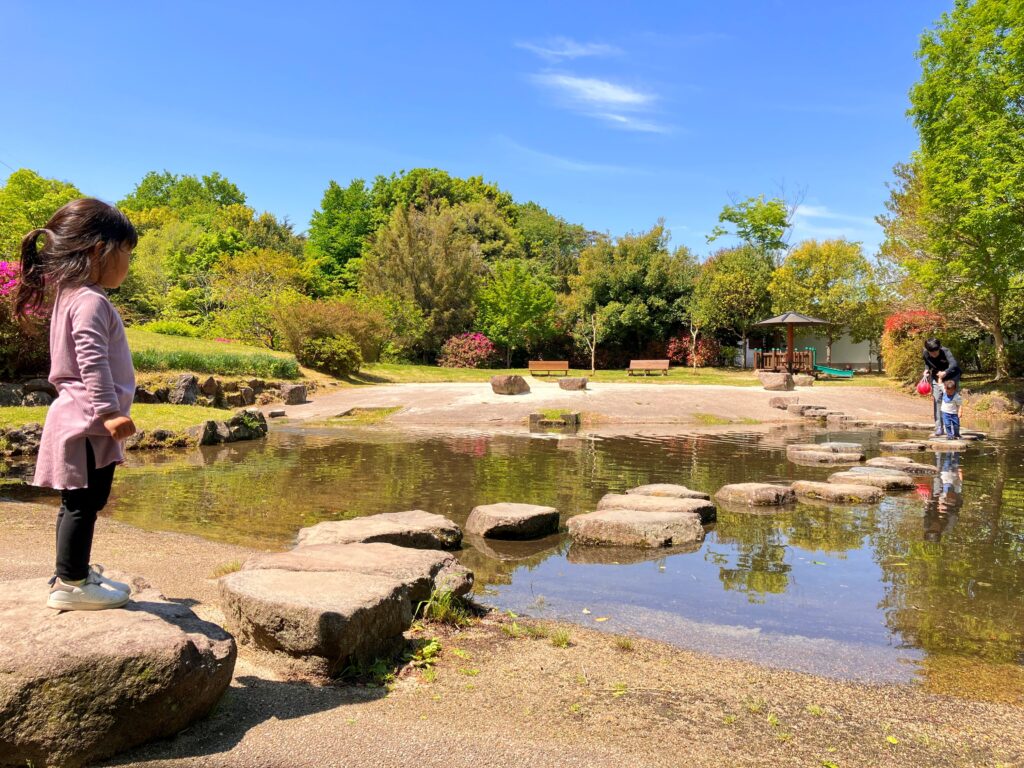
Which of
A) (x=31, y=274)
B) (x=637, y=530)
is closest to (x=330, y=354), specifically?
(x=637, y=530)

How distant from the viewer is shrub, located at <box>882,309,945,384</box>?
25.3 m

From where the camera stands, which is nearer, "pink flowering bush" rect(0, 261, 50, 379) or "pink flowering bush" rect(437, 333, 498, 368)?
Result: "pink flowering bush" rect(0, 261, 50, 379)

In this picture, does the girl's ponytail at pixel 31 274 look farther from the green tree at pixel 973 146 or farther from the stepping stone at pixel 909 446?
the green tree at pixel 973 146

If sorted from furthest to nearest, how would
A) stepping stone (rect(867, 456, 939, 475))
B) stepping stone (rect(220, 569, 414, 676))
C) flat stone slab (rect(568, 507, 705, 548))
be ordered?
stepping stone (rect(867, 456, 939, 475)), flat stone slab (rect(568, 507, 705, 548)), stepping stone (rect(220, 569, 414, 676))

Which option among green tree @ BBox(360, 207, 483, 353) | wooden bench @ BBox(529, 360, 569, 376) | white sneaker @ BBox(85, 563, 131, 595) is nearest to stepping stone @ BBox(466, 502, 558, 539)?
white sneaker @ BBox(85, 563, 131, 595)

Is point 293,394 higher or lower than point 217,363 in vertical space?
lower

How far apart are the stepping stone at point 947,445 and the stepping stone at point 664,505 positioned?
777cm

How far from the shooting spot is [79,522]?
3004 mm

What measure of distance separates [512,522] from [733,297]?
105 ft

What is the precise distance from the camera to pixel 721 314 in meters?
36.4

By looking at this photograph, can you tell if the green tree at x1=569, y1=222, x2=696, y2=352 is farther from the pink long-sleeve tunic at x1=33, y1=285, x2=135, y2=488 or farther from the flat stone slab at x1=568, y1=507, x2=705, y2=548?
the pink long-sleeve tunic at x1=33, y1=285, x2=135, y2=488

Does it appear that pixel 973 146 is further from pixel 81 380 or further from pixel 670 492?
pixel 81 380

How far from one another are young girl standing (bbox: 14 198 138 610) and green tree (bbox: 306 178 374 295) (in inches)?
1899

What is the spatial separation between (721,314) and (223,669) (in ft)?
117
